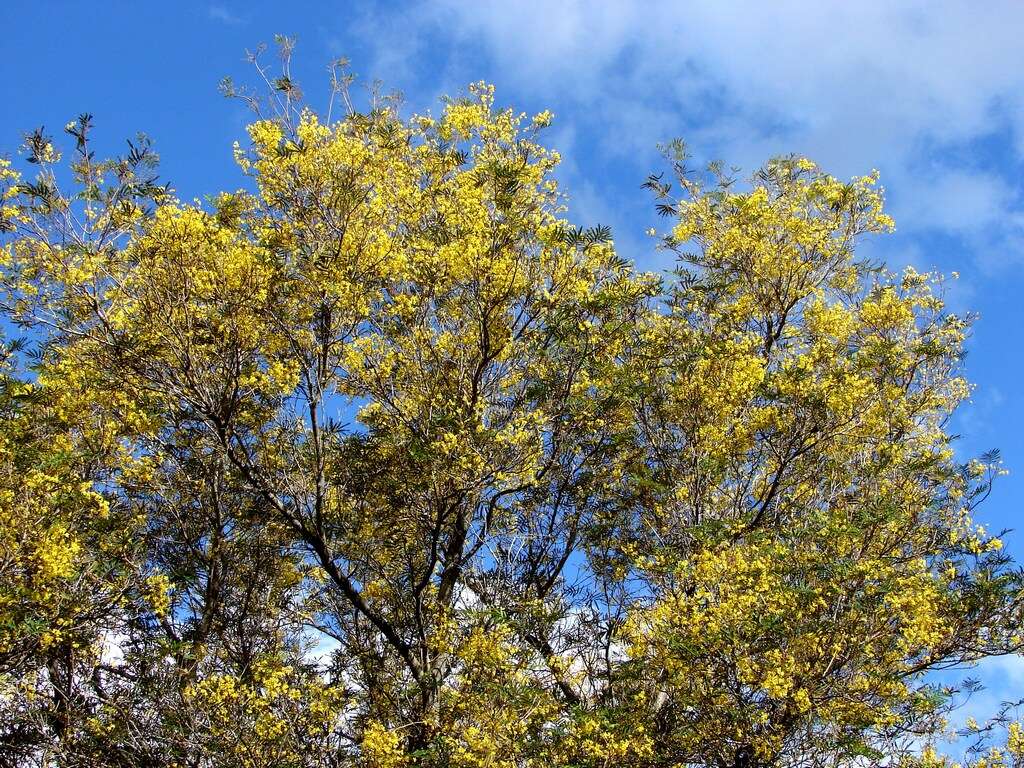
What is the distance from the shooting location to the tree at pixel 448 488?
7660 mm

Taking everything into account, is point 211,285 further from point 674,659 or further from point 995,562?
point 995,562

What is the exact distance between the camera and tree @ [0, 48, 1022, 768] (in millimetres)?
7660

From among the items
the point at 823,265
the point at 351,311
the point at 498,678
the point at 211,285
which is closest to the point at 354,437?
the point at 351,311

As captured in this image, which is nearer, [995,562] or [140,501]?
[995,562]

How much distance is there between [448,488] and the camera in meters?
8.73

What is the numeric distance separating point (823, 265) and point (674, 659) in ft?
20.3

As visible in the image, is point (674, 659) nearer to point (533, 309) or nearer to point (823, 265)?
point (533, 309)

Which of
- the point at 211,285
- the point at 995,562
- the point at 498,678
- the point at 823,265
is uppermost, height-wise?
the point at 823,265

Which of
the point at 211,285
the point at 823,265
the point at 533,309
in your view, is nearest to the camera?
the point at 211,285

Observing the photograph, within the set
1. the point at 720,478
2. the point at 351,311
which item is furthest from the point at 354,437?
the point at 720,478

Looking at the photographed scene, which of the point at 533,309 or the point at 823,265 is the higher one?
the point at 823,265

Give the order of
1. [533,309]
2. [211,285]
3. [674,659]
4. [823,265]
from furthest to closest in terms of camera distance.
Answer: [823,265] < [533,309] < [211,285] < [674,659]

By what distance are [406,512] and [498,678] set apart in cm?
229

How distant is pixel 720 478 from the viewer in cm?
962
